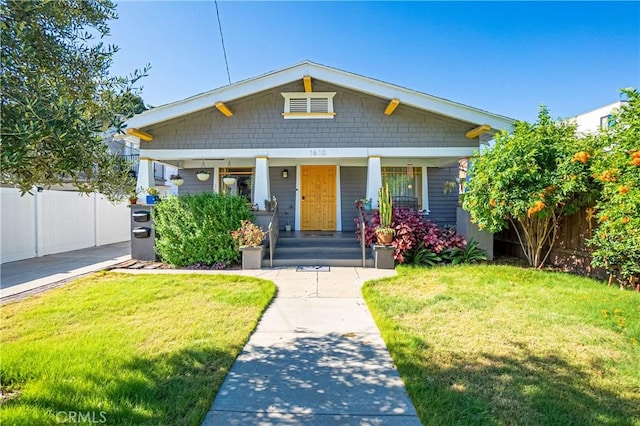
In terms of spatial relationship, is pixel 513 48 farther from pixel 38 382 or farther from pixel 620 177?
pixel 38 382

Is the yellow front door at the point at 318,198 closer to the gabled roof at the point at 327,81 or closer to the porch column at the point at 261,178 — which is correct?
the porch column at the point at 261,178

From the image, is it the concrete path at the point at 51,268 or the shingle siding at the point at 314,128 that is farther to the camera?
the shingle siding at the point at 314,128

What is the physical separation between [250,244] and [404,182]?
242 inches

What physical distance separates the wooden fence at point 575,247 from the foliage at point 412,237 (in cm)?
205

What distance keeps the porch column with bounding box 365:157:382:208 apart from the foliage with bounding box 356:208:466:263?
0.80m

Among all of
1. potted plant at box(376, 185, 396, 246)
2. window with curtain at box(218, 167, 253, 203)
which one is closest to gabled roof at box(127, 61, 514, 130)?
window with curtain at box(218, 167, 253, 203)

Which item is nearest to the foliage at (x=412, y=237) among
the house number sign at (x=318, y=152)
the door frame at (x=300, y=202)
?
the house number sign at (x=318, y=152)

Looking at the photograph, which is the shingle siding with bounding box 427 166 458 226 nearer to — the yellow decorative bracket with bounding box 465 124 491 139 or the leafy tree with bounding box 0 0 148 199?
the yellow decorative bracket with bounding box 465 124 491 139

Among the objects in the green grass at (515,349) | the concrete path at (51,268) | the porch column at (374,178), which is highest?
the porch column at (374,178)

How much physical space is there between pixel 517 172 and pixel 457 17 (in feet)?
19.3

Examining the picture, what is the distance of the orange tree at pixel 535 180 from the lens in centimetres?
620

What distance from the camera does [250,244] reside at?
757cm

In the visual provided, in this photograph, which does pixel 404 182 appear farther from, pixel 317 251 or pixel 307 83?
pixel 307 83

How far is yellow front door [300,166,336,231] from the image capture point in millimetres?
10977
